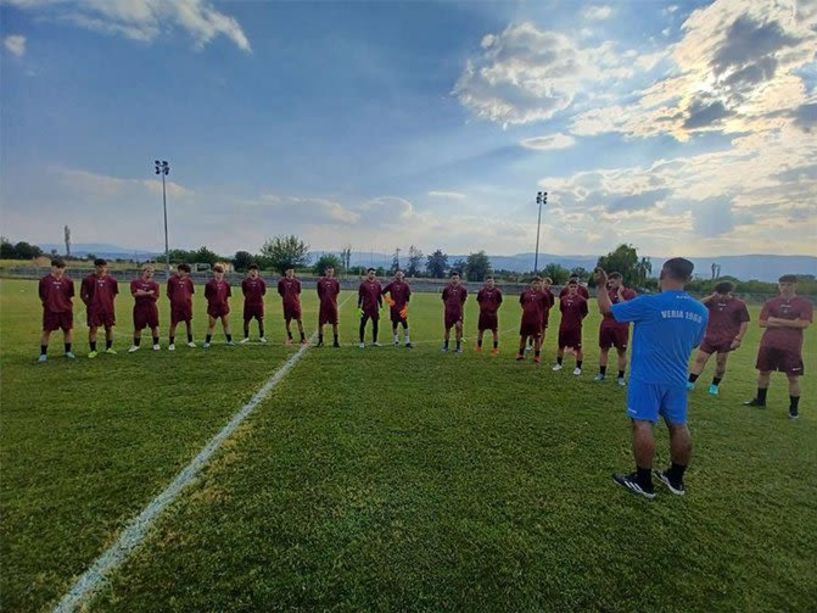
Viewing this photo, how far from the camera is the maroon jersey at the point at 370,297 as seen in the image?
10789 mm

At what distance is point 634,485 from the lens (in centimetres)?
388

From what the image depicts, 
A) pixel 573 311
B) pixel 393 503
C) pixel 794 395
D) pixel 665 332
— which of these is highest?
pixel 665 332

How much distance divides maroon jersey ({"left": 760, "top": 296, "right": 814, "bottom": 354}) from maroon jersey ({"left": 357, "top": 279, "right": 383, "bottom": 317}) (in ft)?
25.0

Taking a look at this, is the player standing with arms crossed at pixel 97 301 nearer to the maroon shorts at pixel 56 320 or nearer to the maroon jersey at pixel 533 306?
the maroon shorts at pixel 56 320

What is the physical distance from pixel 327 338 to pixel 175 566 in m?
9.47

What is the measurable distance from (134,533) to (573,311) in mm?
8081

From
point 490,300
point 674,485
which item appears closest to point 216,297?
point 490,300

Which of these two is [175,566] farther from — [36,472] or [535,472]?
[535,472]

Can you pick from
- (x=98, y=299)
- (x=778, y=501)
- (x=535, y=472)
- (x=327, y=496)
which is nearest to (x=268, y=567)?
(x=327, y=496)

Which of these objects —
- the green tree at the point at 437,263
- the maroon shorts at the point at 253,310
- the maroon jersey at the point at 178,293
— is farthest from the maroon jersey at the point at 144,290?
the green tree at the point at 437,263

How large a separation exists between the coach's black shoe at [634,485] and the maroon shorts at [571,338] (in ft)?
16.4

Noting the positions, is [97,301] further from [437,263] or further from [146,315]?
[437,263]

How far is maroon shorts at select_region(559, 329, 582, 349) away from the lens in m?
8.85

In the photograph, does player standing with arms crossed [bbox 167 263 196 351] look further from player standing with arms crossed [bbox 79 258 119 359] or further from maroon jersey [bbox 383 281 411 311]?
maroon jersey [bbox 383 281 411 311]
